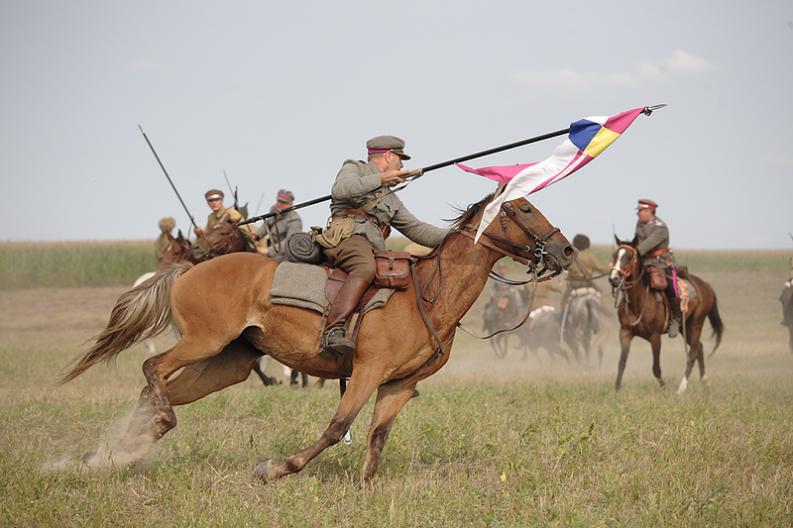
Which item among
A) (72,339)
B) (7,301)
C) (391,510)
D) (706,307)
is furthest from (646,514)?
(7,301)

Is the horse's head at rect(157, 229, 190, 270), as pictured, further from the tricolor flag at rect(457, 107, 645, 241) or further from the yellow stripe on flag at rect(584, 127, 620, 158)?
the yellow stripe on flag at rect(584, 127, 620, 158)

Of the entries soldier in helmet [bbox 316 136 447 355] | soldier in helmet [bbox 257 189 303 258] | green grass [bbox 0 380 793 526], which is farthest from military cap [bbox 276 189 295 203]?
soldier in helmet [bbox 316 136 447 355]

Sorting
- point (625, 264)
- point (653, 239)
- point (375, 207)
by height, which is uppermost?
point (375, 207)

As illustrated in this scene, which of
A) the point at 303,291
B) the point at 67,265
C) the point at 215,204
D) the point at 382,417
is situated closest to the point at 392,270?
the point at 303,291

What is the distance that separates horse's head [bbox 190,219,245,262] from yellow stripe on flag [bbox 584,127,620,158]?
7.15m

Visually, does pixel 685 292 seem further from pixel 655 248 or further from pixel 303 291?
pixel 303 291

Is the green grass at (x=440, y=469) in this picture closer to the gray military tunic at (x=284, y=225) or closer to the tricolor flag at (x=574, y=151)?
the tricolor flag at (x=574, y=151)

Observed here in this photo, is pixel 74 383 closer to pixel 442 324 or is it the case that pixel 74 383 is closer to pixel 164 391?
pixel 164 391

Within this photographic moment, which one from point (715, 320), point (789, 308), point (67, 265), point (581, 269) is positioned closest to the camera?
point (715, 320)

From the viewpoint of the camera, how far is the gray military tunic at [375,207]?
332 inches

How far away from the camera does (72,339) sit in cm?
2789

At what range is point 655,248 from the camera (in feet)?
55.4

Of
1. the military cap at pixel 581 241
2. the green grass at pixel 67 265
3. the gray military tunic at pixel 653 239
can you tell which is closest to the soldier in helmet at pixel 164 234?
the gray military tunic at pixel 653 239

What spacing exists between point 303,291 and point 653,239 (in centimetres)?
961
